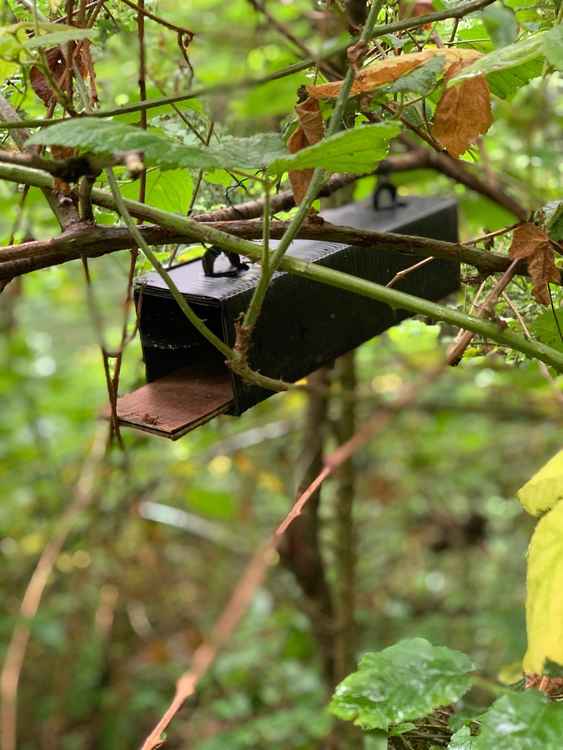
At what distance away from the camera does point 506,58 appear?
634mm

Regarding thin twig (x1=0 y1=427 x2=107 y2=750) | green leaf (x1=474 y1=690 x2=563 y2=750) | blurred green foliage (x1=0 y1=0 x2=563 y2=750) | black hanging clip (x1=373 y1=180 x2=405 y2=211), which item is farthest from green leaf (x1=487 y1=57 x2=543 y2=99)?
thin twig (x1=0 y1=427 x2=107 y2=750)

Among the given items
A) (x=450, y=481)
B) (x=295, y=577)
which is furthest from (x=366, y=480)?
(x=295, y=577)

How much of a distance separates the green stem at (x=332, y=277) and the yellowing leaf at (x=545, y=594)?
0.54ft

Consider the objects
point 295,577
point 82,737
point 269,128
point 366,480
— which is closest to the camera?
point 269,128

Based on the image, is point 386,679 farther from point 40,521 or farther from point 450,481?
point 450,481

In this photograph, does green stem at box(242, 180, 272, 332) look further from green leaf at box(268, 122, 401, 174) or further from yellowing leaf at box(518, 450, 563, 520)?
yellowing leaf at box(518, 450, 563, 520)

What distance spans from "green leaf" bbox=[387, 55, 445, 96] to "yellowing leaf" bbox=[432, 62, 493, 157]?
0.04 metres

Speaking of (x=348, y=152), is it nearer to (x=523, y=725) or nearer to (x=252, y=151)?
(x=252, y=151)

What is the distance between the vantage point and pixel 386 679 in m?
0.74

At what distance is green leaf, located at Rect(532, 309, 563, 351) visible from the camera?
883mm

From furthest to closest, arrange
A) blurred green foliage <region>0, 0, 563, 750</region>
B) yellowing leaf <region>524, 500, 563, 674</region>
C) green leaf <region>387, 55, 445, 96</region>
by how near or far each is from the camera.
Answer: blurred green foliage <region>0, 0, 563, 750</region> → green leaf <region>387, 55, 445, 96</region> → yellowing leaf <region>524, 500, 563, 674</region>

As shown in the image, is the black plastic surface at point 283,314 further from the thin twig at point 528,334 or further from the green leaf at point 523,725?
the green leaf at point 523,725

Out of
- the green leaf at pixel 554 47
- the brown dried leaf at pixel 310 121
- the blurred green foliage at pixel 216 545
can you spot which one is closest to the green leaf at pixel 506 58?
the green leaf at pixel 554 47

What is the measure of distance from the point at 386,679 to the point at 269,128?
2.74 ft
